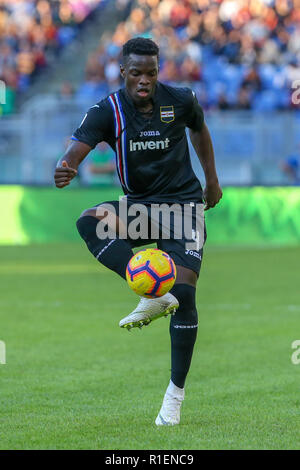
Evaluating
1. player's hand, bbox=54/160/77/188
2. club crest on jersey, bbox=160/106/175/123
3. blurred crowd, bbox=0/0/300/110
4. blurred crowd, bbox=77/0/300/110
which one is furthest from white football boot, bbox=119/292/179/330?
blurred crowd, bbox=77/0/300/110

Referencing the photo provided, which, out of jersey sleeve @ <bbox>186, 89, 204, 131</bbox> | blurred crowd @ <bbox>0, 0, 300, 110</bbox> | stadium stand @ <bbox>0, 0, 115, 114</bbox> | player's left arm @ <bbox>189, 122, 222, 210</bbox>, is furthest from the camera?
stadium stand @ <bbox>0, 0, 115, 114</bbox>

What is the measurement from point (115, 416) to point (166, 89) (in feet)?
6.82

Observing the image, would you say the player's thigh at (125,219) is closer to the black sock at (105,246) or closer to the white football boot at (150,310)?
the black sock at (105,246)

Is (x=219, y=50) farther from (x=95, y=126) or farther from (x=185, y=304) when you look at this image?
(x=185, y=304)

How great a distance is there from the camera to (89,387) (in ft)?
22.9

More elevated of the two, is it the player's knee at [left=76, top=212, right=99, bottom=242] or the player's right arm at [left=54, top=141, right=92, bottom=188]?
the player's right arm at [left=54, top=141, right=92, bottom=188]

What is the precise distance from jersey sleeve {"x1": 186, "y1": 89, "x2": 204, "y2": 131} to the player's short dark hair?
0.42 m

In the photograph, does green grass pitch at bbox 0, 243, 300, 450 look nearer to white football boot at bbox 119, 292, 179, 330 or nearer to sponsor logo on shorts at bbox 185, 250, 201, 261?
white football boot at bbox 119, 292, 179, 330

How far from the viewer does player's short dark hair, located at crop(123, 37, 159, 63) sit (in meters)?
5.63

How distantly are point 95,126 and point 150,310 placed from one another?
1207 mm

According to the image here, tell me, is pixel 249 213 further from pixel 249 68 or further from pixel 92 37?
pixel 92 37

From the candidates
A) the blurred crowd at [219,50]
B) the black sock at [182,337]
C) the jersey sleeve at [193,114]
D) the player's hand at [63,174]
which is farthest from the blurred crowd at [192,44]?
the player's hand at [63,174]

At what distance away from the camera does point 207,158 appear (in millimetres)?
6281
